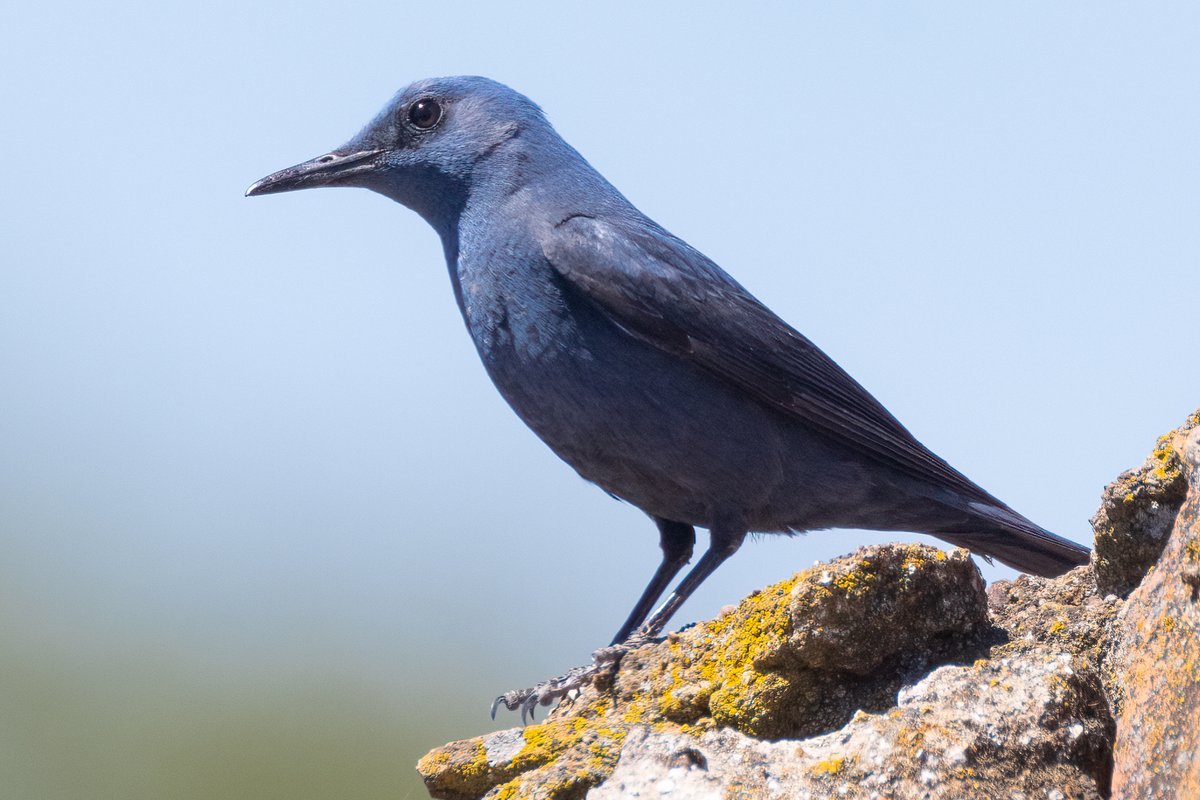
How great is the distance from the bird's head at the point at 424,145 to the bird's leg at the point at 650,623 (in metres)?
2.19

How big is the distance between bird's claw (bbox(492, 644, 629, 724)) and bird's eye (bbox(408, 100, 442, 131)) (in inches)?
133

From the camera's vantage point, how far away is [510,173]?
6.63 meters

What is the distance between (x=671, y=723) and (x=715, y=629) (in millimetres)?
329

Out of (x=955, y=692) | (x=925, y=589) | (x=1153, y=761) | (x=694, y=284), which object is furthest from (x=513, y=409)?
(x=1153, y=761)

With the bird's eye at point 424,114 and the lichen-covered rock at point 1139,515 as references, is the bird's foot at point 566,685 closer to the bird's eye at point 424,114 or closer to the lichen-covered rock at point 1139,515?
the lichen-covered rock at point 1139,515

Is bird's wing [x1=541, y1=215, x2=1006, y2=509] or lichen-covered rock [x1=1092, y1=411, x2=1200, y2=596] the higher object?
bird's wing [x1=541, y1=215, x2=1006, y2=509]

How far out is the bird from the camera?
18.5ft

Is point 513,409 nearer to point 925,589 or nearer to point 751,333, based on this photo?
point 751,333

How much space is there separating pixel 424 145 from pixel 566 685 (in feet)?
11.4

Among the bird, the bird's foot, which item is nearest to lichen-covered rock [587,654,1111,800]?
the bird's foot

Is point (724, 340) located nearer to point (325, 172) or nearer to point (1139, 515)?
point (325, 172)

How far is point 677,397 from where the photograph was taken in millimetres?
5723

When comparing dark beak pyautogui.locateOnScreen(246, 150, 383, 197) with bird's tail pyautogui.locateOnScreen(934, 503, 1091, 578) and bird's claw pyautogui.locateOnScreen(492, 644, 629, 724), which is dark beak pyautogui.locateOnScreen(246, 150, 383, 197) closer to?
bird's claw pyautogui.locateOnScreen(492, 644, 629, 724)

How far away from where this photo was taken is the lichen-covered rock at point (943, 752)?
2.74m
